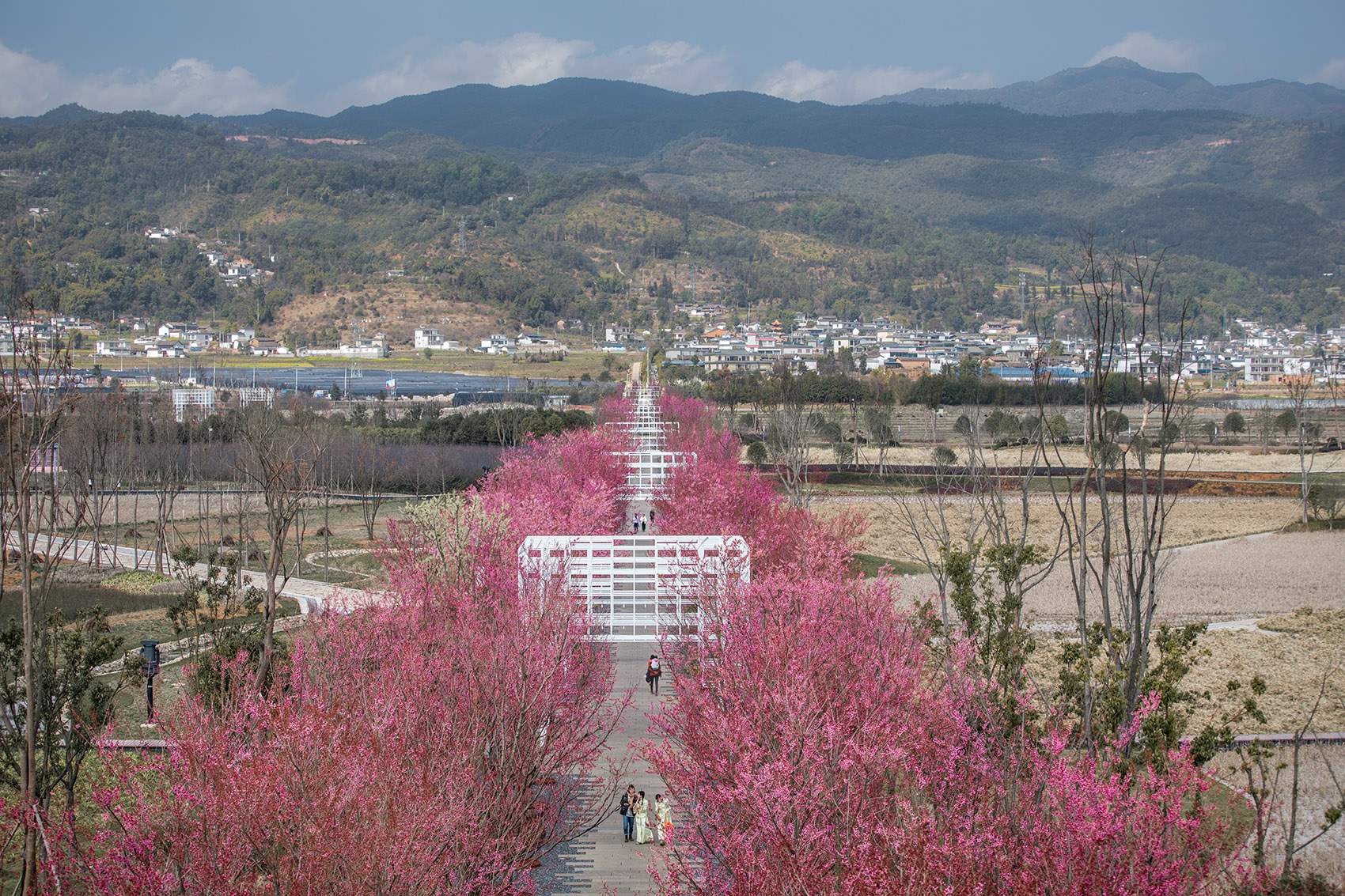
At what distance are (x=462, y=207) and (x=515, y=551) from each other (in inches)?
7247

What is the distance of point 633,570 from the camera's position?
67.4ft

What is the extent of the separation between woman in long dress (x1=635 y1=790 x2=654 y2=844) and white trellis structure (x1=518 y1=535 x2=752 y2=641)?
5.85 metres

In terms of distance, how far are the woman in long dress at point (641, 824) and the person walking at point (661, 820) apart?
94 millimetres

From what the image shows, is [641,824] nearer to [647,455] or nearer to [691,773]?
[691,773]

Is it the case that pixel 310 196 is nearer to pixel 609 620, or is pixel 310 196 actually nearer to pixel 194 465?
pixel 194 465

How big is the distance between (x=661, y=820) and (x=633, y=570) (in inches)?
337

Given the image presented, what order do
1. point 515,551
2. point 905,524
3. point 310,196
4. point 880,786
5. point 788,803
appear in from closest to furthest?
point 788,803 → point 880,786 → point 515,551 → point 905,524 → point 310,196

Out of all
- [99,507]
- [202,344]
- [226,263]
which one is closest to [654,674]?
[99,507]

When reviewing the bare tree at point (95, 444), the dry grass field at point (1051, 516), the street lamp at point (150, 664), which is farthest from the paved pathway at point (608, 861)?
the bare tree at point (95, 444)

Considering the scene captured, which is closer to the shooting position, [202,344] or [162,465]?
[162,465]

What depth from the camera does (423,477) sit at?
46.2 m

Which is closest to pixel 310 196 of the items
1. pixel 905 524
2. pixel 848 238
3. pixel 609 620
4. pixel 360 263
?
pixel 360 263

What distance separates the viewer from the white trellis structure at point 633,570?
19.0 meters

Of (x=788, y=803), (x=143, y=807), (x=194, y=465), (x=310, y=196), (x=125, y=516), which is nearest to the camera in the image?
(x=143, y=807)
